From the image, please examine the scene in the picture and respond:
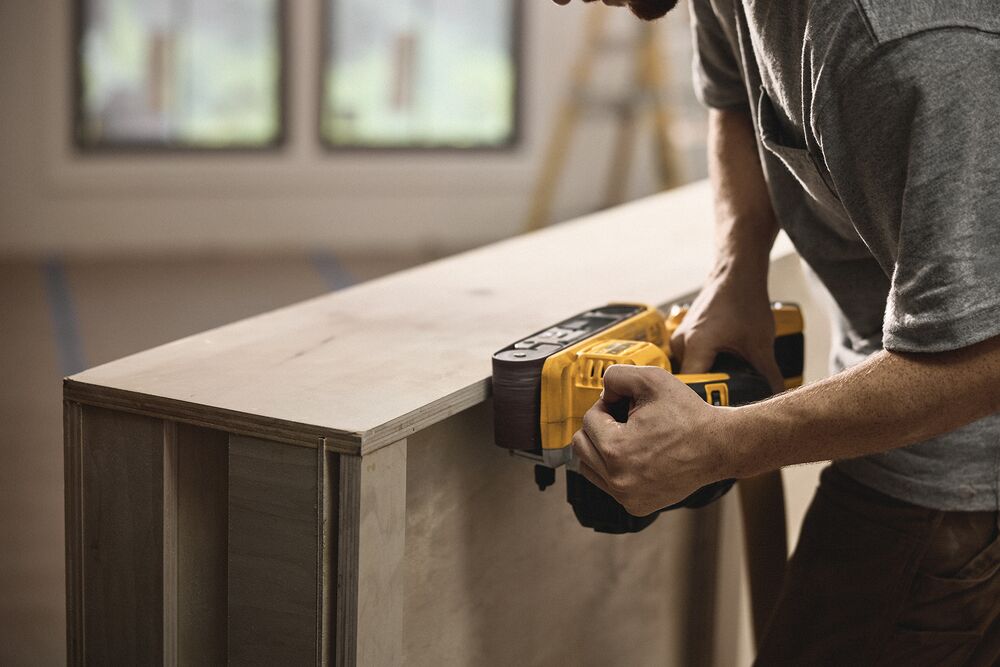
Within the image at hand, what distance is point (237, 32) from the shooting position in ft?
16.9

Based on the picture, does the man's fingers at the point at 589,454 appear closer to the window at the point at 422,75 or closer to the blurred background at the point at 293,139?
the blurred background at the point at 293,139

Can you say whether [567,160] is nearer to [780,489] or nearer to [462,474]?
[780,489]

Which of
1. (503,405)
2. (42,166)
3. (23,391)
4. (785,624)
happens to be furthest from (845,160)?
(42,166)

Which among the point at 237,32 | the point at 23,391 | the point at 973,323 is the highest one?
the point at 237,32

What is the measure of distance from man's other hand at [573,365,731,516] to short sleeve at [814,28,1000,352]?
174mm

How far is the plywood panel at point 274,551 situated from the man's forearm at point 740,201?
617 millimetres

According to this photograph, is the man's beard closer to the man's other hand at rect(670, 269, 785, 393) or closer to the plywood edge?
the man's other hand at rect(670, 269, 785, 393)

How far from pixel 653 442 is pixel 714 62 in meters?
0.59

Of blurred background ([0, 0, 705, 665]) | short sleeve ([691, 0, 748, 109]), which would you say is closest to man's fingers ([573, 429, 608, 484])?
short sleeve ([691, 0, 748, 109])

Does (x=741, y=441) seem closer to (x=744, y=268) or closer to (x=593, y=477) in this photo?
(x=593, y=477)

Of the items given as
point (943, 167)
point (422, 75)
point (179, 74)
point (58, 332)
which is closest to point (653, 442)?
point (943, 167)

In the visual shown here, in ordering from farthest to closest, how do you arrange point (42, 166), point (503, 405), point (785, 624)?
1. point (42, 166)
2. point (785, 624)
3. point (503, 405)

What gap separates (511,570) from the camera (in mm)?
1208

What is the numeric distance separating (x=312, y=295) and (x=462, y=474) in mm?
3465
